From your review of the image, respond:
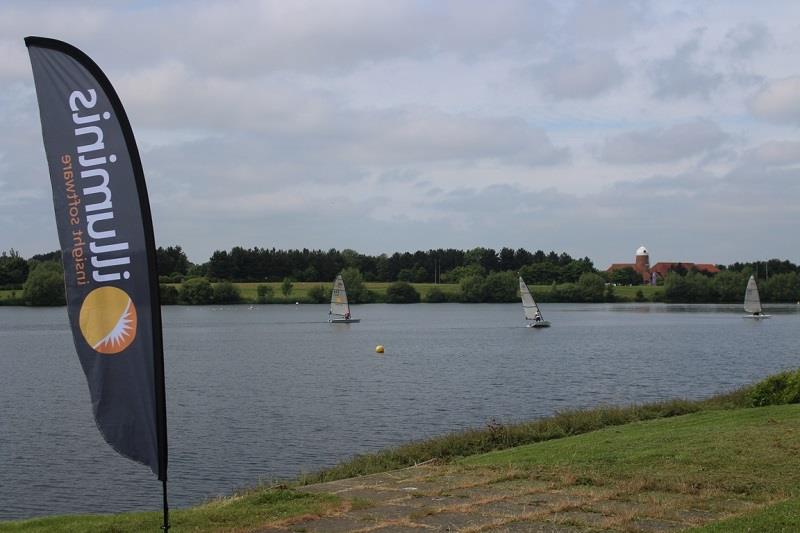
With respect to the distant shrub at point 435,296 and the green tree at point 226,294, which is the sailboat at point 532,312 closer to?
the distant shrub at point 435,296

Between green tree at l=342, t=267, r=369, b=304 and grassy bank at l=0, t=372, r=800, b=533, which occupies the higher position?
green tree at l=342, t=267, r=369, b=304

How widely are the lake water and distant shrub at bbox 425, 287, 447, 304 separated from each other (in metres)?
97.6

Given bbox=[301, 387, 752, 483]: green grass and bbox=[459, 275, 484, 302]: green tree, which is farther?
bbox=[459, 275, 484, 302]: green tree

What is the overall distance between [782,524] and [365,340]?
3109 inches

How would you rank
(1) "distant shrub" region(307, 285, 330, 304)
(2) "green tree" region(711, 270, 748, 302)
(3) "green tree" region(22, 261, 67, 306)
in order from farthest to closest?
(2) "green tree" region(711, 270, 748, 302) → (1) "distant shrub" region(307, 285, 330, 304) → (3) "green tree" region(22, 261, 67, 306)

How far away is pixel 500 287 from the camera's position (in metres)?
189

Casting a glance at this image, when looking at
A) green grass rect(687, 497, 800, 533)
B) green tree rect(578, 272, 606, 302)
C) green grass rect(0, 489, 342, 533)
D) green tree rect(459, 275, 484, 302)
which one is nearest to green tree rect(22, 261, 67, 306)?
green tree rect(459, 275, 484, 302)

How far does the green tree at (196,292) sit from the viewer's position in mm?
179875

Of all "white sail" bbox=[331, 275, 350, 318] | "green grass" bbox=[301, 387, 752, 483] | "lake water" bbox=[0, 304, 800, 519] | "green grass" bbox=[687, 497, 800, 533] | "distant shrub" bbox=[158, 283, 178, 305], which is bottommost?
"lake water" bbox=[0, 304, 800, 519]

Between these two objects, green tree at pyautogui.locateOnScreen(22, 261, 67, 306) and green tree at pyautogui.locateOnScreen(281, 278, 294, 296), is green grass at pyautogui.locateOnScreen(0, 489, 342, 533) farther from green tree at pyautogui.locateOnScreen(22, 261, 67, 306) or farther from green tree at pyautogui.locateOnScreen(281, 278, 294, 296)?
green tree at pyautogui.locateOnScreen(281, 278, 294, 296)

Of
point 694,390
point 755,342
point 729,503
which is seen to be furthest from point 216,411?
point 755,342

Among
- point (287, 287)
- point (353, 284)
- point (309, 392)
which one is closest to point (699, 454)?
point (309, 392)

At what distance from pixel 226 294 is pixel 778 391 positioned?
166m

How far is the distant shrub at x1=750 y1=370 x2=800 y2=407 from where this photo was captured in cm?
2317
